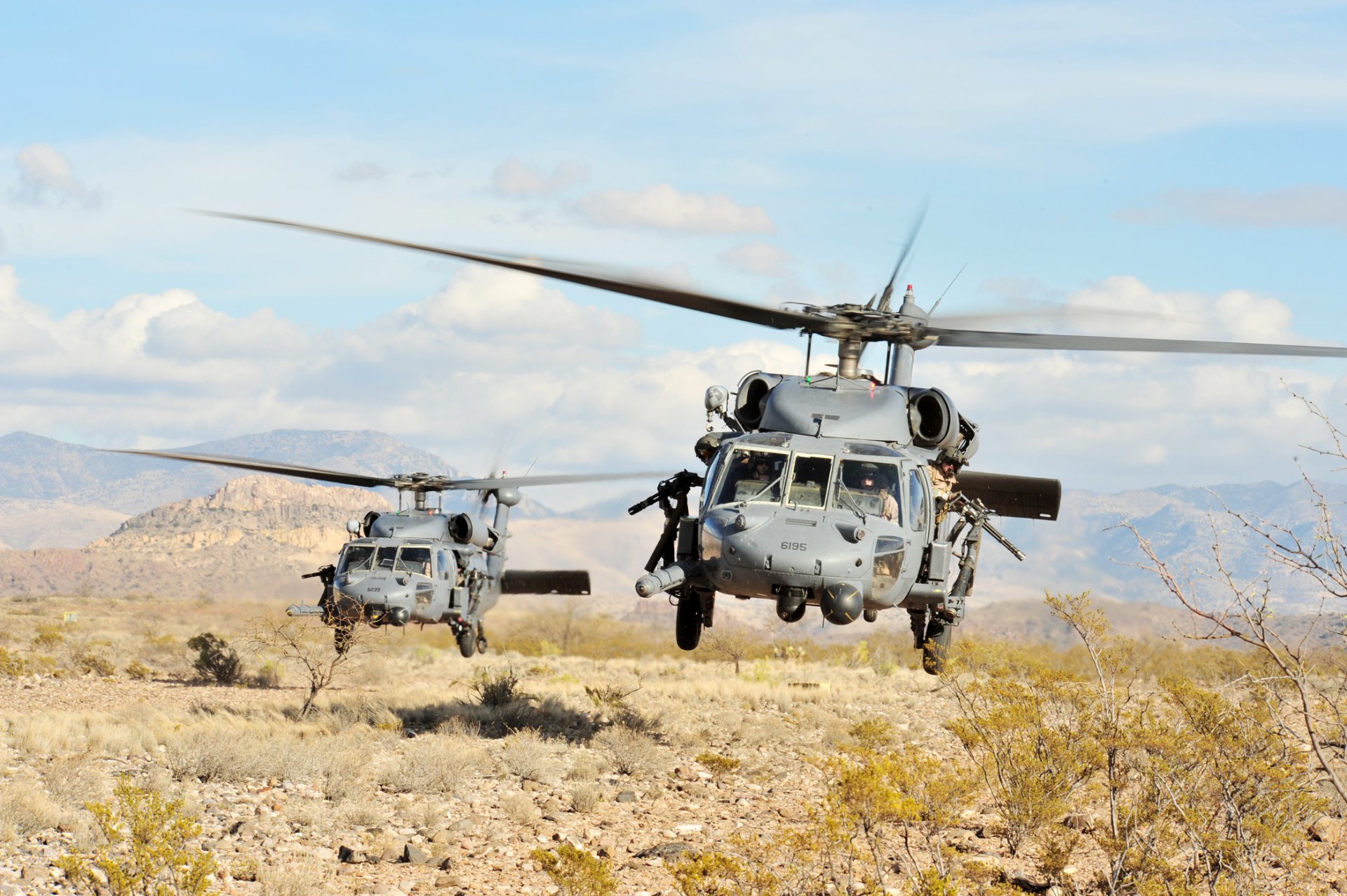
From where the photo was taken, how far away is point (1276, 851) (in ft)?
38.4

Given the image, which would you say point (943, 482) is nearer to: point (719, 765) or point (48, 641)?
point (719, 765)

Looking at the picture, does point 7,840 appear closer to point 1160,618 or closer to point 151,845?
point 151,845

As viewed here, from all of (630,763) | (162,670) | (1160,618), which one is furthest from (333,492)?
(630,763)

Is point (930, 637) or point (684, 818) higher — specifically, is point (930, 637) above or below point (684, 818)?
above

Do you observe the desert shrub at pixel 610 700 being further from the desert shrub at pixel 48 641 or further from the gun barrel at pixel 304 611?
the desert shrub at pixel 48 641

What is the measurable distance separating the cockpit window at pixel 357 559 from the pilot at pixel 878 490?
46.9ft

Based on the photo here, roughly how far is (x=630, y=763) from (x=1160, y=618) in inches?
2688

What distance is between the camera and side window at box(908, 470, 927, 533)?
13102 mm

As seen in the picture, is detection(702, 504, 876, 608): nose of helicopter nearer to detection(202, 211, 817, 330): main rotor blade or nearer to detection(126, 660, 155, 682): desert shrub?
detection(202, 211, 817, 330): main rotor blade

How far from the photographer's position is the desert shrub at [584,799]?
1532 cm

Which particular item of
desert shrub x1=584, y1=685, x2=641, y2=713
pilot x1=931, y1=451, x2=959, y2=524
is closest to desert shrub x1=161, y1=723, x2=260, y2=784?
desert shrub x1=584, y1=685, x2=641, y2=713

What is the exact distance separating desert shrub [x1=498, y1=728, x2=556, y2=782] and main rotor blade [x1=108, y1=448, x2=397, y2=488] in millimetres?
6495

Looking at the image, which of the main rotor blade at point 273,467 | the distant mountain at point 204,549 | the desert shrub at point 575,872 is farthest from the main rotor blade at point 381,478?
the distant mountain at point 204,549

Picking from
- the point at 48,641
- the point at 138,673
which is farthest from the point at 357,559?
the point at 48,641
